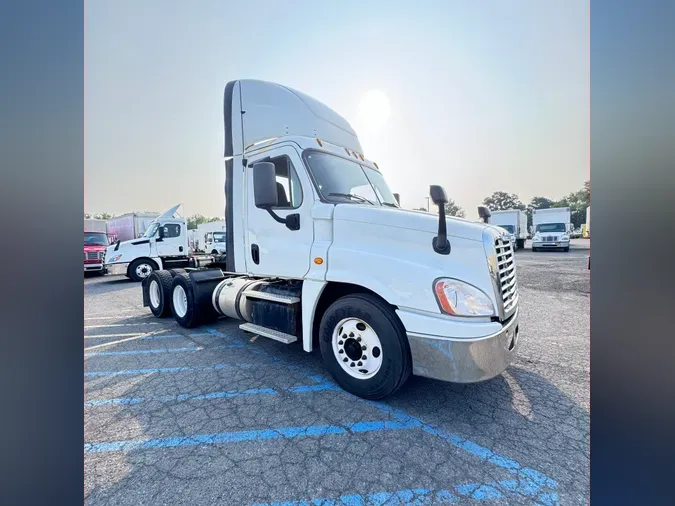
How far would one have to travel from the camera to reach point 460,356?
2.61 metres

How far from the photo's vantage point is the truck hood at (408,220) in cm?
284

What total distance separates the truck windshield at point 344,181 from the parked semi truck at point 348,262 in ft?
0.06

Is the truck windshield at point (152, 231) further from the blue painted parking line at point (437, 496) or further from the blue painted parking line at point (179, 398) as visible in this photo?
the blue painted parking line at point (437, 496)

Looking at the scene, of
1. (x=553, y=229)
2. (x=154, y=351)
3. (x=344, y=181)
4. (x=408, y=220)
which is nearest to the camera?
(x=408, y=220)

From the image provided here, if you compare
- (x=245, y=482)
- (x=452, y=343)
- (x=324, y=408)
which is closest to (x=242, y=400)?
(x=324, y=408)

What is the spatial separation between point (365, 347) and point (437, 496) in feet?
4.52

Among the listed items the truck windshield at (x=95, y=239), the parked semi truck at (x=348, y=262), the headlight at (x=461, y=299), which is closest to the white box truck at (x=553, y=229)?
the parked semi truck at (x=348, y=262)

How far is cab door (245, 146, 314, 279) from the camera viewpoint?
3631 mm

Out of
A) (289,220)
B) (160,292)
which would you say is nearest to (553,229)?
(289,220)

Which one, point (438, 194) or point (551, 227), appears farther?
point (551, 227)

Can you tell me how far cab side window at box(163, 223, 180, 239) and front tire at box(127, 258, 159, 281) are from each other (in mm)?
1415

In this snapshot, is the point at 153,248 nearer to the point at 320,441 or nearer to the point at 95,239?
the point at 95,239
